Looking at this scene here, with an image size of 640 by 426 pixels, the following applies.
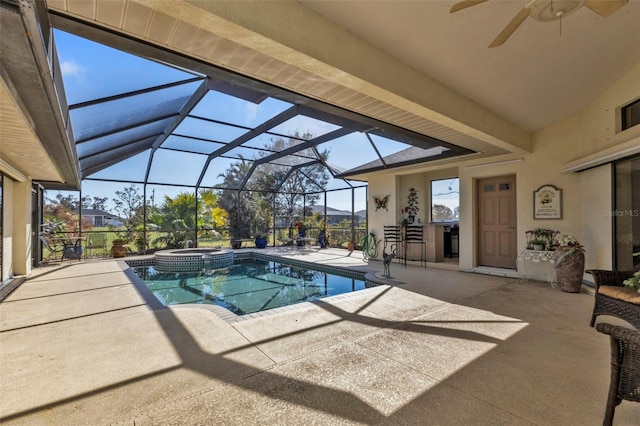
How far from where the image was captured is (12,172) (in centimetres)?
525

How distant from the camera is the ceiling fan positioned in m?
2.05

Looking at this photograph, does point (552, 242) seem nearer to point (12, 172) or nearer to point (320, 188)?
point (320, 188)

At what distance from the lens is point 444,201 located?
8.88m

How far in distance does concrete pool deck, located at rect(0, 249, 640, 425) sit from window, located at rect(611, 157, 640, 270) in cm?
86

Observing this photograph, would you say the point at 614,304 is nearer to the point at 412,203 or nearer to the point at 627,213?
the point at 627,213

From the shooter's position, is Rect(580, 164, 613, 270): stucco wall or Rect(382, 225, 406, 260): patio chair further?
Rect(382, 225, 406, 260): patio chair

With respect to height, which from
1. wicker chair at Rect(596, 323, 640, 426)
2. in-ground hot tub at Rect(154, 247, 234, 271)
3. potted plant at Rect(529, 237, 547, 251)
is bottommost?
in-ground hot tub at Rect(154, 247, 234, 271)

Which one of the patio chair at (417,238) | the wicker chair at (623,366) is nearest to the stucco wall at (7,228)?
the wicker chair at (623,366)

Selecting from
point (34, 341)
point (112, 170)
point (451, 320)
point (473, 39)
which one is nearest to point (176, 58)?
point (473, 39)

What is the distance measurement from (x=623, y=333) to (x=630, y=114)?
4.43 m

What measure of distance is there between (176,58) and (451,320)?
400 centimetres

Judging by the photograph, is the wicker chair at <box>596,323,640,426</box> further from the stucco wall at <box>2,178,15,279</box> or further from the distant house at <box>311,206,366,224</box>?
the distant house at <box>311,206,366,224</box>

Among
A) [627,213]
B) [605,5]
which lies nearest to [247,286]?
[605,5]

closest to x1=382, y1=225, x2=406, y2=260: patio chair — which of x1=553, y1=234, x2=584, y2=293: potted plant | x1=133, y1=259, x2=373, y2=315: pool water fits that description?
x1=133, y1=259, x2=373, y2=315: pool water
